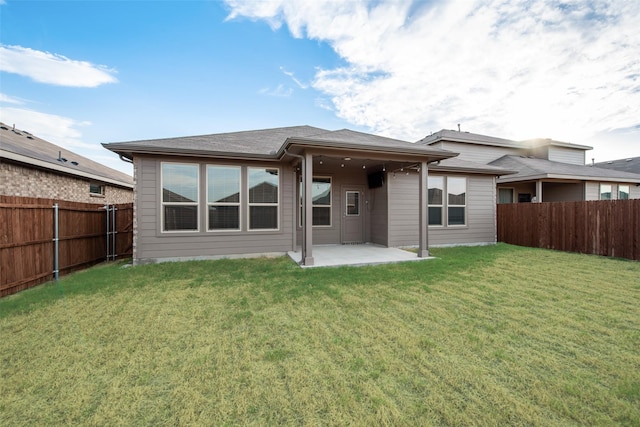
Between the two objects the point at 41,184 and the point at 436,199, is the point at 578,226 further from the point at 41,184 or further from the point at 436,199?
the point at 41,184

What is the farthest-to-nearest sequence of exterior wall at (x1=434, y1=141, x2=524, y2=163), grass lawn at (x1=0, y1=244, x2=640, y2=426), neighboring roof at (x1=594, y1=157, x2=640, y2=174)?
neighboring roof at (x1=594, y1=157, x2=640, y2=174)
exterior wall at (x1=434, y1=141, x2=524, y2=163)
grass lawn at (x1=0, y1=244, x2=640, y2=426)

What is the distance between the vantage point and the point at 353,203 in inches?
361

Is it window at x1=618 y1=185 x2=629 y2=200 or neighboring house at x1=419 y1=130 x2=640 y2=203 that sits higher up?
neighboring house at x1=419 y1=130 x2=640 y2=203

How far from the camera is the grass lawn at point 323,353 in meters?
1.73

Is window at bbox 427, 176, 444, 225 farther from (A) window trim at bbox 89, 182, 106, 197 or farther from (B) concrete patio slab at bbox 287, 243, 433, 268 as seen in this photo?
(A) window trim at bbox 89, 182, 106, 197

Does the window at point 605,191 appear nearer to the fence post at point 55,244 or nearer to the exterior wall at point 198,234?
the exterior wall at point 198,234

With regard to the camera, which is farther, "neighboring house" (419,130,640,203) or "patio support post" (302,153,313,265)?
"neighboring house" (419,130,640,203)

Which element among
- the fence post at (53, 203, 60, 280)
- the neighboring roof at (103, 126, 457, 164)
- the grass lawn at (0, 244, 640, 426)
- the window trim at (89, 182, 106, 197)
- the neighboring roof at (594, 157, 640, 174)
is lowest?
the grass lawn at (0, 244, 640, 426)

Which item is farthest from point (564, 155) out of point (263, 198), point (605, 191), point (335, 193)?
point (263, 198)

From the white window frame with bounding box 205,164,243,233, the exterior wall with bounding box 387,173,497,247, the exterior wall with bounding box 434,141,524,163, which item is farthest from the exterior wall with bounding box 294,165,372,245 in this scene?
the exterior wall with bounding box 434,141,524,163

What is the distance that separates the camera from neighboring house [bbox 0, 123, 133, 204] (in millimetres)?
6133

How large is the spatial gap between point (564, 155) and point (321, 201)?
16574 mm

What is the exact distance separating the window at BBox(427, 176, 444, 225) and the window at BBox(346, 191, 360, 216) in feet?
8.05

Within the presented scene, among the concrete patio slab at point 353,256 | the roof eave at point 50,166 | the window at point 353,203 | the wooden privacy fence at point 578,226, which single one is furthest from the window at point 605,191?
the roof eave at point 50,166
